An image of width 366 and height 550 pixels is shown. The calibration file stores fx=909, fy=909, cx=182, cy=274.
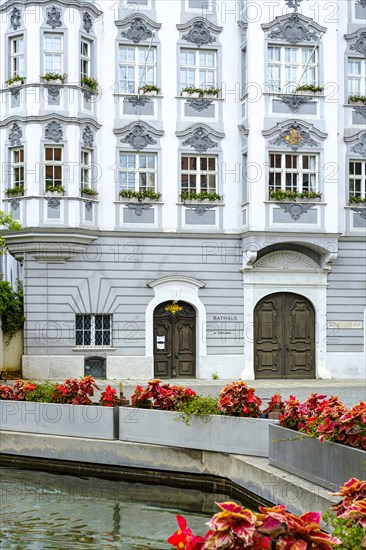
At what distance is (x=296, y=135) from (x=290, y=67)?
2.12 m

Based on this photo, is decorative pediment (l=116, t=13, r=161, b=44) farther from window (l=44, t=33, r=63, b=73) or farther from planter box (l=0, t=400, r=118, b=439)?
planter box (l=0, t=400, r=118, b=439)

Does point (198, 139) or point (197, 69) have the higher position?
point (197, 69)

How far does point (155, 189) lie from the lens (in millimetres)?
27359

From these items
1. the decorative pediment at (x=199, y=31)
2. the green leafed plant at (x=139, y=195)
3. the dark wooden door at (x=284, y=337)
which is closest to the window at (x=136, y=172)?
the green leafed plant at (x=139, y=195)

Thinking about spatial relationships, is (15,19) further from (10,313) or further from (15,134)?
(10,313)

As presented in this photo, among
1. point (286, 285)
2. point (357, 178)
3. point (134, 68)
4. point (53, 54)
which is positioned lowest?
point (286, 285)

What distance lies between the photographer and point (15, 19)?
26.6 m

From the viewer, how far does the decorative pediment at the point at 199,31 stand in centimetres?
2764

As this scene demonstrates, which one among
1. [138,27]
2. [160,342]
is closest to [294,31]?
[138,27]

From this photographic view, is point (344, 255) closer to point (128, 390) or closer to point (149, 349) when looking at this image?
point (149, 349)

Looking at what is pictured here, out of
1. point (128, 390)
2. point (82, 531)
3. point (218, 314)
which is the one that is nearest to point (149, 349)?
point (218, 314)

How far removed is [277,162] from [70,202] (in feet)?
20.9

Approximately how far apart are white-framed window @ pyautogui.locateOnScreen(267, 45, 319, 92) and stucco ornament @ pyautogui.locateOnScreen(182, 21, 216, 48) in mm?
1974

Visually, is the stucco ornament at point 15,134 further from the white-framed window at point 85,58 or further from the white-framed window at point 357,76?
the white-framed window at point 357,76
